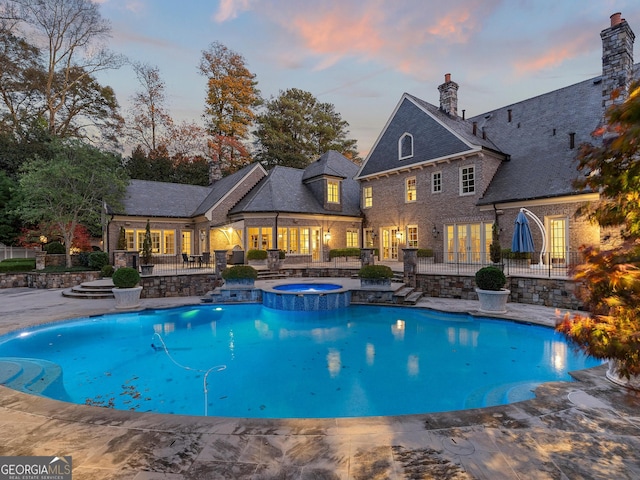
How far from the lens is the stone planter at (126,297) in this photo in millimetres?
12445

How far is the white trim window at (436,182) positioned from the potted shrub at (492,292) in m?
10.6

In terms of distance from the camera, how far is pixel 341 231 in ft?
81.5

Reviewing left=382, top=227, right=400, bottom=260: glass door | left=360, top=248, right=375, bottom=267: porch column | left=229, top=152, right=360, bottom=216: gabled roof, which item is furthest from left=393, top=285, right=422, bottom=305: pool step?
left=229, top=152, right=360, bottom=216: gabled roof

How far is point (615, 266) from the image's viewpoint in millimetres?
2506

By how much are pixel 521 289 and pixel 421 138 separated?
12956 millimetres

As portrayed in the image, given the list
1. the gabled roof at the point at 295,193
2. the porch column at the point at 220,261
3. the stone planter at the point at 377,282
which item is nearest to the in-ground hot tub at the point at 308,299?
the stone planter at the point at 377,282

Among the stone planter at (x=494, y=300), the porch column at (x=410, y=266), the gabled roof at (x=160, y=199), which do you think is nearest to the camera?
Result: the stone planter at (x=494, y=300)

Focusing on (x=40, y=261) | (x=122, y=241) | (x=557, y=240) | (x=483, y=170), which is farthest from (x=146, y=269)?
(x=557, y=240)

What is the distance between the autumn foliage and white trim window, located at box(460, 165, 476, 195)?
17687mm

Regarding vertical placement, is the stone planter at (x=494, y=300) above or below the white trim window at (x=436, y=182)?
below

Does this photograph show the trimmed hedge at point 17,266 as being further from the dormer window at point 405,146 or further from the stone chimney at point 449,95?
the stone chimney at point 449,95

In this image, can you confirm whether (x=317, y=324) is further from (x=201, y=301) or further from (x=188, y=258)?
(x=188, y=258)

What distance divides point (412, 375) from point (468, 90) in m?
28.9

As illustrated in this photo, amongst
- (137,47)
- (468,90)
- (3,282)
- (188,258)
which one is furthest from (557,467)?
(137,47)
